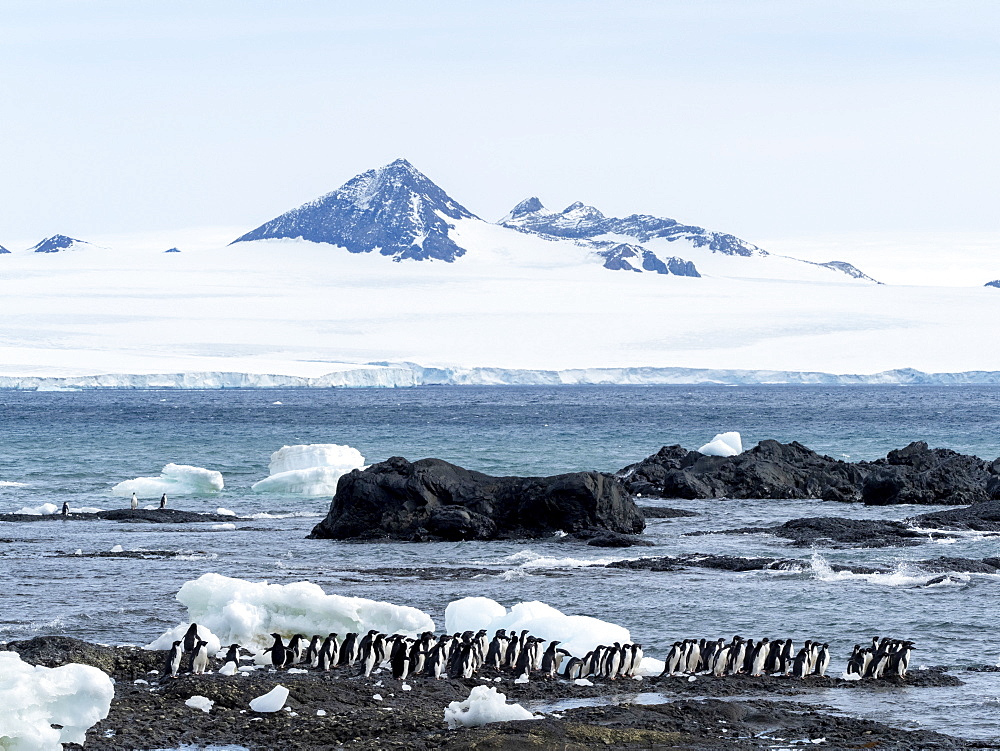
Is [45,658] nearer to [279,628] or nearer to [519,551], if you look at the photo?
[279,628]

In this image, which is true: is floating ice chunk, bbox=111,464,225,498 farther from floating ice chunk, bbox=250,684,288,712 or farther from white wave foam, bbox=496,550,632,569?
floating ice chunk, bbox=250,684,288,712

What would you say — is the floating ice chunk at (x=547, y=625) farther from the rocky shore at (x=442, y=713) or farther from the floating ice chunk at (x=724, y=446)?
the floating ice chunk at (x=724, y=446)

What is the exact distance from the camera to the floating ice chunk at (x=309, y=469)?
130 ft

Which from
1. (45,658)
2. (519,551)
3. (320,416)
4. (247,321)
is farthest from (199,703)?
(247,321)

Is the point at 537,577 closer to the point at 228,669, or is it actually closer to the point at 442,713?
the point at 228,669

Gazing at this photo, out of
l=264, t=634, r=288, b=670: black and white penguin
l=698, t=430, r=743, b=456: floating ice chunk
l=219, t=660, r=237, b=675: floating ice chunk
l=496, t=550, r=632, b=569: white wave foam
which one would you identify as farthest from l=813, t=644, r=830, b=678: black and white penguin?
l=698, t=430, r=743, b=456: floating ice chunk

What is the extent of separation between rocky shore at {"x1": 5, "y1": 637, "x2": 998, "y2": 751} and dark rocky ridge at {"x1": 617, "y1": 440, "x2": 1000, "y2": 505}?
21029 mm

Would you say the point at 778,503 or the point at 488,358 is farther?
the point at 488,358

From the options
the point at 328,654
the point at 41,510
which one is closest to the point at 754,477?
the point at 41,510

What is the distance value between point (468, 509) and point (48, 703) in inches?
701

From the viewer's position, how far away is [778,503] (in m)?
35.9

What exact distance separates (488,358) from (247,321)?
1280 inches

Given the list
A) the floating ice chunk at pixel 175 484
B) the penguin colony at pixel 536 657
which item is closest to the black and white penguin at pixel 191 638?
the penguin colony at pixel 536 657

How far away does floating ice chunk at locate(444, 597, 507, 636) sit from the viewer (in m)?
16.3
